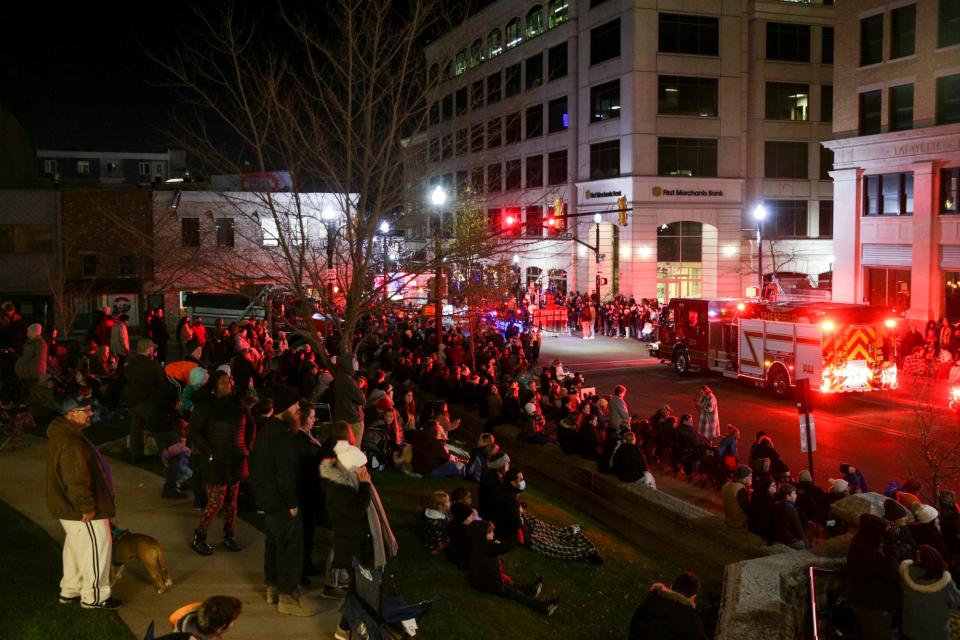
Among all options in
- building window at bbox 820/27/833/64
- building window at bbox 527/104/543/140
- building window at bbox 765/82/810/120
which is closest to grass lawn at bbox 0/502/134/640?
building window at bbox 765/82/810/120

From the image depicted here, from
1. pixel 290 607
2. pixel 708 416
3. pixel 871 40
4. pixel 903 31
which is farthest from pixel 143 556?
pixel 871 40

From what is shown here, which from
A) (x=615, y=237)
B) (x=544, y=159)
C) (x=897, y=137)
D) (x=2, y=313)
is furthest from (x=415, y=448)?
(x=544, y=159)

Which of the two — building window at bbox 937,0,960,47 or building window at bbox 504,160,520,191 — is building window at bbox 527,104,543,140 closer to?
building window at bbox 504,160,520,191

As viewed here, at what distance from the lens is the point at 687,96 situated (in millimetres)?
50656

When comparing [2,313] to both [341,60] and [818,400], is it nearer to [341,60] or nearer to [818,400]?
[341,60]

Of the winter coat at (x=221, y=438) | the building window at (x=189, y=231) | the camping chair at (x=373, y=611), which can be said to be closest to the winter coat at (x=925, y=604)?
the camping chair at (x=373, y=611)

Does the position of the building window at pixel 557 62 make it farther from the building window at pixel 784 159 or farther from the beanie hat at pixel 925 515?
the beanie hat at pixel 925 515

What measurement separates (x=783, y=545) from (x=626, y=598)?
1966 millimetres

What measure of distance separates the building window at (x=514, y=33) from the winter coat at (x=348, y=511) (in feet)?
182

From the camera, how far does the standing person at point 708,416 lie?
17.9 metres

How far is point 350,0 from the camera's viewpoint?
453 inches

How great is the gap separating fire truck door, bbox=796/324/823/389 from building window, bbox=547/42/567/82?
120 ft

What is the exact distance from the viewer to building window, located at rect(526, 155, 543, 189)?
189 feet

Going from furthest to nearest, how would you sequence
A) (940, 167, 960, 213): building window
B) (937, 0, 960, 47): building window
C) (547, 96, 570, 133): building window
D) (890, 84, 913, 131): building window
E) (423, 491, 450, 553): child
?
(547, 96, 570, 133): building window → (890, 84, 913, 131): building window → (940, 167, 960, 213): building window → (937, 0, 960, 47): building window → (423, 491, 450, 553): child
